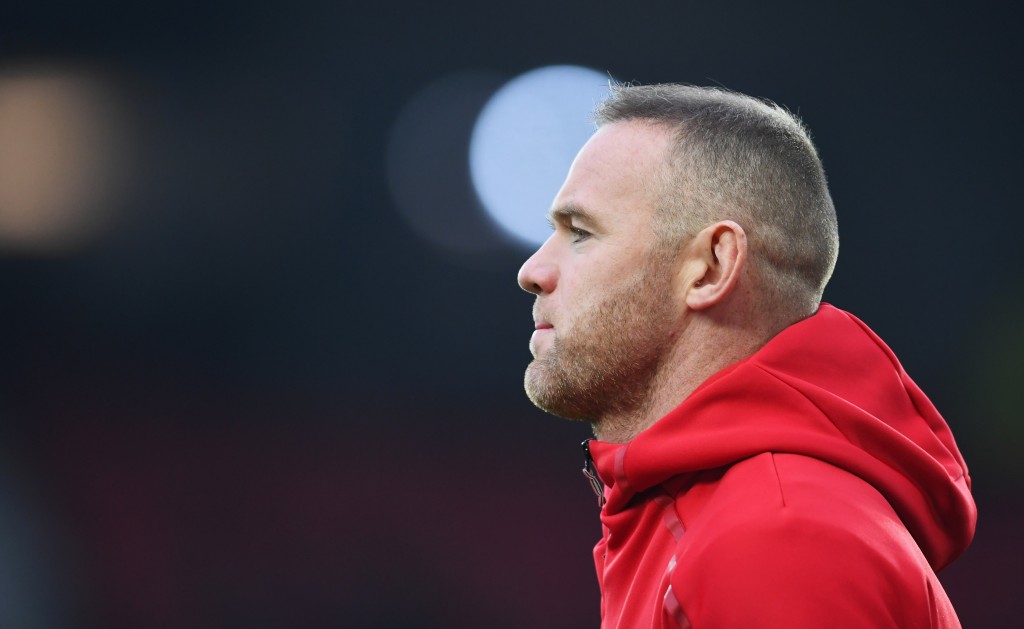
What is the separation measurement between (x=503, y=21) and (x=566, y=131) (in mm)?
319

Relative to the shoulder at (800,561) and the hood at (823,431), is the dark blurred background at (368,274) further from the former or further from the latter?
the shoulder at (800,561)

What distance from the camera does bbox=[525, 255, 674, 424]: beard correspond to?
0.87 metres

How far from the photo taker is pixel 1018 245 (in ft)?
7.70

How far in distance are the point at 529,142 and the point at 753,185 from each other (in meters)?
1.63

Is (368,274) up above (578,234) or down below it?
below

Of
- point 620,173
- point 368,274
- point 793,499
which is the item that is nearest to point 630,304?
point 620,173

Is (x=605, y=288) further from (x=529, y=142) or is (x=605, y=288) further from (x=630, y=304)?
(x=529, y=142)

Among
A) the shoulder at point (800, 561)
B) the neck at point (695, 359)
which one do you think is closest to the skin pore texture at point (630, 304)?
the neck at point (695, 359)

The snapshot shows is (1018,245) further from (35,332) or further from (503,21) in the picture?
(35,332)

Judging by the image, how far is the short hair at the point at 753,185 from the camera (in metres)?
0.88

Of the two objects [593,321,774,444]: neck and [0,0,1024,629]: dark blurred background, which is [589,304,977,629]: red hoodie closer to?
[593,321,774,444]: neck

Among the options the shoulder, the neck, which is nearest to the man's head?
the neck

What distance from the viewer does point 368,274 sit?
2.44 m

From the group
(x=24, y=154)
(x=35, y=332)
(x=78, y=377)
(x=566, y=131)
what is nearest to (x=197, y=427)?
(x=78, y=377)
